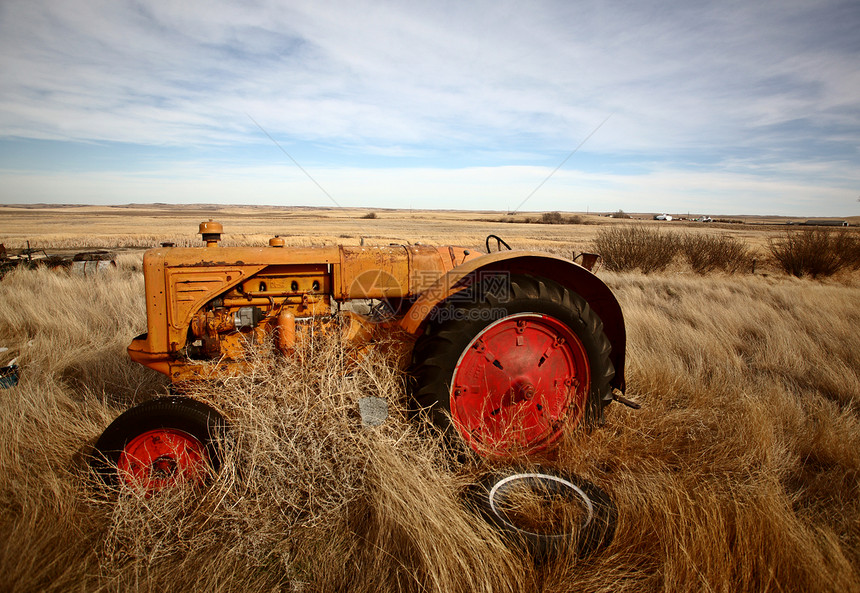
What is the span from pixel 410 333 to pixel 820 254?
14.0 meters

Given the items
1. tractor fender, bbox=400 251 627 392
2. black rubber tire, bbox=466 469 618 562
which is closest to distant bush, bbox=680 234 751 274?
tractor fender, bbox=400 251 627 392

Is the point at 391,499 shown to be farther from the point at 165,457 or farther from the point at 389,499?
the point at 165,457

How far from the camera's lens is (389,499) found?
2062mm

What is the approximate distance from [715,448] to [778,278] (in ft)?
37.7

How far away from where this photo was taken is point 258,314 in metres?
2.84

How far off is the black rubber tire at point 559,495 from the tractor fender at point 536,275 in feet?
2.92

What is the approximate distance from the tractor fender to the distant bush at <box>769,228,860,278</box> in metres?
12.7

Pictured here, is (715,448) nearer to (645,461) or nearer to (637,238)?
(645,461)

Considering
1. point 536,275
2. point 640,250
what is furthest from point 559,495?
point 640,250

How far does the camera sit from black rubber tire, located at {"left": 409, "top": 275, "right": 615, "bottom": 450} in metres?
2.37

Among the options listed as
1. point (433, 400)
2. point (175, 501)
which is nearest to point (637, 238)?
point (433, 400)

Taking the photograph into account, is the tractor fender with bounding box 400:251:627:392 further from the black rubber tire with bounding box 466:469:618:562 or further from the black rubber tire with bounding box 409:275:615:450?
the black rubber tire with bounding box 466:469:618:562

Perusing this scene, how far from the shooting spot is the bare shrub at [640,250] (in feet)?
40.9

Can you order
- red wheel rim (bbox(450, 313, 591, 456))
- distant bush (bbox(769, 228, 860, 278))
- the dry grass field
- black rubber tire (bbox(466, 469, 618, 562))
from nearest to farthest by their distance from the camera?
the dry grass field → black rubber tire (bbox(466, 469, 618, 562)) → red wheel rim (bbox(450, 313, 591, 456)) → distant bush (bbox(769, 228, 860, 278))
